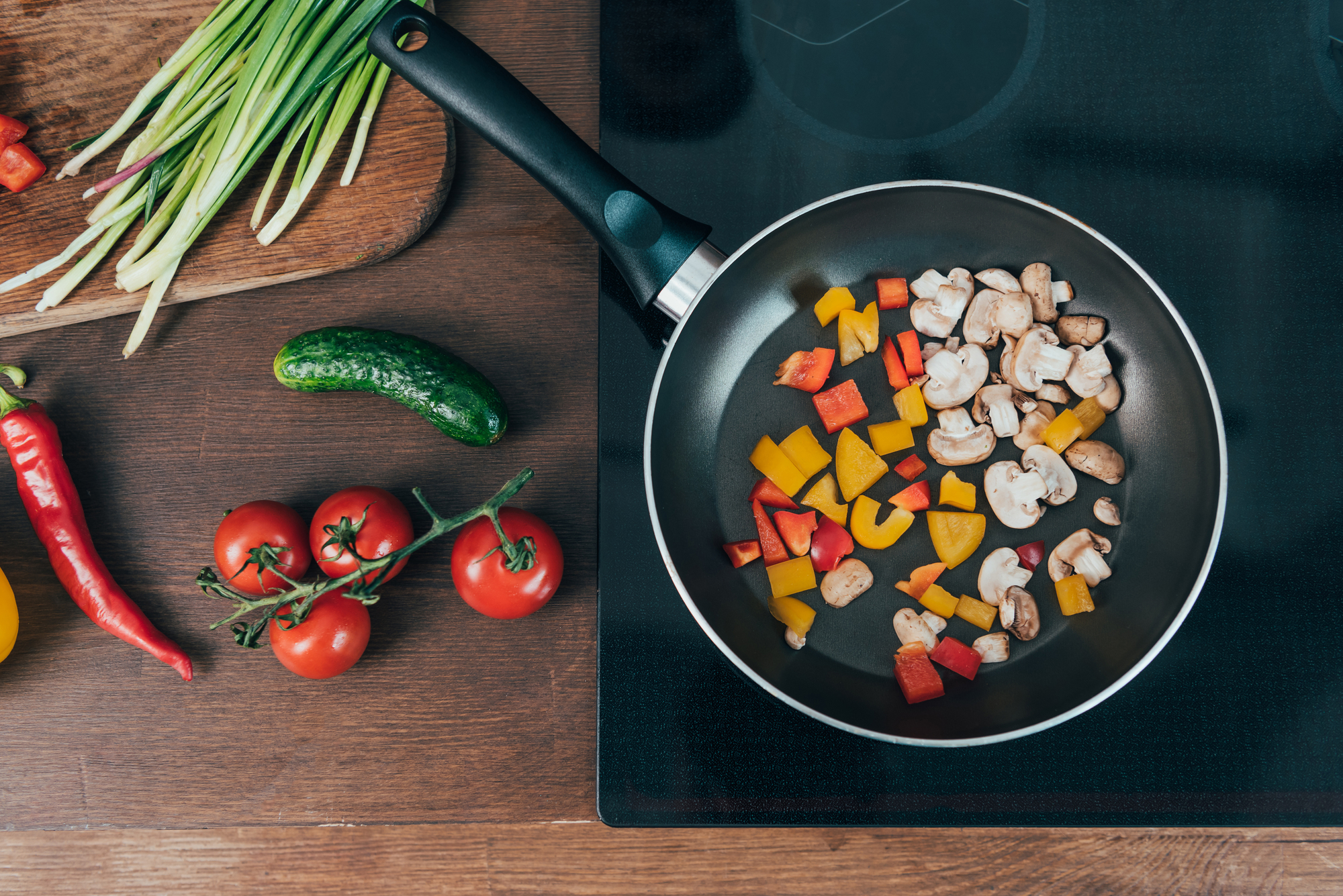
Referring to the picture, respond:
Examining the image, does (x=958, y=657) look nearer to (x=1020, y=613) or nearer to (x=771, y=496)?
(x=1020, y=613)

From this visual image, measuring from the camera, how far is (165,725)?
88 cm

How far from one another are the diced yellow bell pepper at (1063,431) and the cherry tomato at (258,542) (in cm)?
87

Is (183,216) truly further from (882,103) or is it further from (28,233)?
(882,103)

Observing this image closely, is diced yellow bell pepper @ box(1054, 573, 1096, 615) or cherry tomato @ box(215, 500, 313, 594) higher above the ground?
diced yellow bell pepper @ box(1054, 573, 1096, 615)

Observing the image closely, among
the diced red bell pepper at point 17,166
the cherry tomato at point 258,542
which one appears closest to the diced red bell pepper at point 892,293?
the cherry tomato at point 258,542

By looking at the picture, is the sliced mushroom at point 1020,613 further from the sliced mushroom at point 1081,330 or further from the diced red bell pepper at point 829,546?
the sliced mushroom at point 1081,330

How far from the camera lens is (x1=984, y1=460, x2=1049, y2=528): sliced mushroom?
0.84 m

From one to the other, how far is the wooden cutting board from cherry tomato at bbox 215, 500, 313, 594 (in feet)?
0.95

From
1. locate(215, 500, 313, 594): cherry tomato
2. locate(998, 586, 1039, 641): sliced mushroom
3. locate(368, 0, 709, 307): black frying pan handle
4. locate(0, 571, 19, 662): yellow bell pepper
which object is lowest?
locate(0, 571, 19, 662): yellow bell pepper

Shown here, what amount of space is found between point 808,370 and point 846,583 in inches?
9.8

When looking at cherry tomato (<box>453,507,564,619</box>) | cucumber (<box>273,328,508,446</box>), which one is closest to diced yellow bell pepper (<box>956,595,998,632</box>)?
cherry tomato (<box>453,507,564,619</box>)

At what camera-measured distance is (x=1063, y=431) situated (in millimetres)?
857

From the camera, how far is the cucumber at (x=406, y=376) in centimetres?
83

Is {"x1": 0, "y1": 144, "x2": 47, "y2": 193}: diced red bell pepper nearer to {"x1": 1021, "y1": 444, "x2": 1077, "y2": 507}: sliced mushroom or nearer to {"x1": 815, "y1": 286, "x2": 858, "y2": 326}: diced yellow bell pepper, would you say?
{"x1": 815, "y1": 286, "x2": 858, "y2": 326}: diced yellow bell pepper
